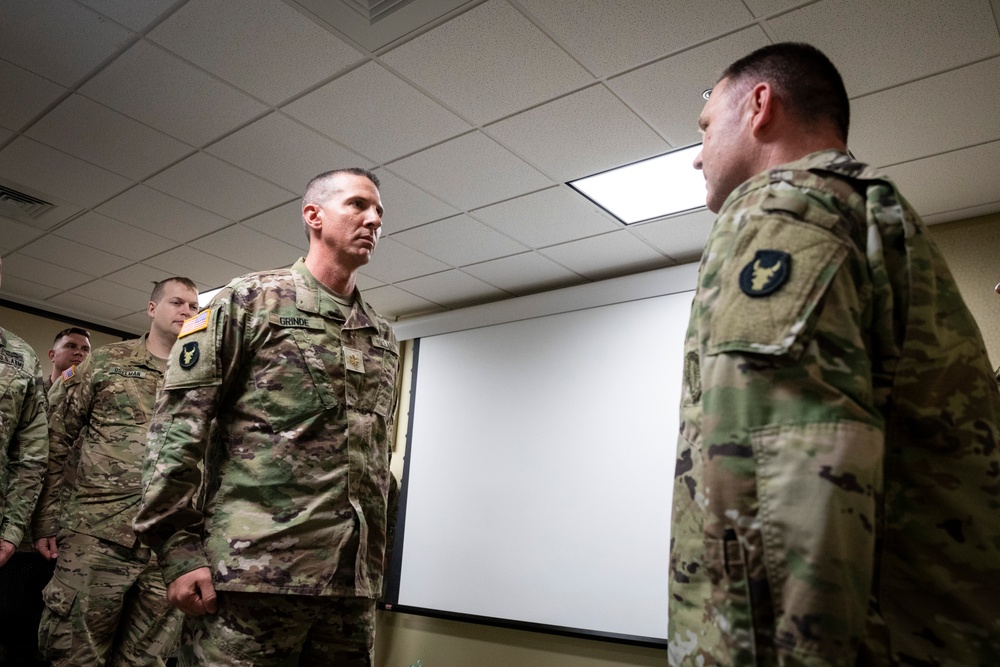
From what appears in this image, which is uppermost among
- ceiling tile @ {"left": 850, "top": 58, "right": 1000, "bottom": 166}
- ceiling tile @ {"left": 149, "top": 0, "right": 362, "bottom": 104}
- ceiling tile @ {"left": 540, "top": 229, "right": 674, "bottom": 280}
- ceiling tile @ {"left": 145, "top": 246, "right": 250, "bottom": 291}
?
ceiling tile @ {"left": 149, "top": 0, "right": 362, "bottom": 104}

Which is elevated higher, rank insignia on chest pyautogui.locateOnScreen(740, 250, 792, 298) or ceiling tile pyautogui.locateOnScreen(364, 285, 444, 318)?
ceiling tile pyautogui.locateOnScreen(364, 285, 444, 318)

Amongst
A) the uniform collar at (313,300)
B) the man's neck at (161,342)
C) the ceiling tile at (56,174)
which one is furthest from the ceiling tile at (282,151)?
the uniform collar at (313,300)

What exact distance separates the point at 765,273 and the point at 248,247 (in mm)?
4229

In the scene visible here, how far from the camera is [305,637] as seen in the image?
148 centimetres

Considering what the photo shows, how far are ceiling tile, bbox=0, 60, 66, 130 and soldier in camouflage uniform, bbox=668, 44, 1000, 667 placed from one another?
10.4ft

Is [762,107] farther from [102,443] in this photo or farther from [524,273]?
[524,273]

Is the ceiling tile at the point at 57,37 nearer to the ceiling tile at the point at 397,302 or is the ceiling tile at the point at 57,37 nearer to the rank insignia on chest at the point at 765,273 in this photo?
the ceiling tile at the point at 397,302

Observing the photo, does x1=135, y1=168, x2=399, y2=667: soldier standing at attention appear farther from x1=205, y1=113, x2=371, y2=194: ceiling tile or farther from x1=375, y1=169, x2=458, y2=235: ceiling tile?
x1=375, y1=169, x2=458, y2=235: ceiling tile

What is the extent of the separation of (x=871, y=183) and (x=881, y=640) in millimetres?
566

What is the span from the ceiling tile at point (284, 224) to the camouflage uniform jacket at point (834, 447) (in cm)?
342

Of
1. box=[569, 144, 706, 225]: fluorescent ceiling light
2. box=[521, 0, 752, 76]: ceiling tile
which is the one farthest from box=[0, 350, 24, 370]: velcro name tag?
box=[569, 144, 706, 225]: fluorescent ceiling light

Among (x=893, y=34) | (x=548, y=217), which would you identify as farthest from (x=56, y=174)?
(x=893, y=34)

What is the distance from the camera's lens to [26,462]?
2770 mm

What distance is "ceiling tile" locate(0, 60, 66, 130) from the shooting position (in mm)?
2928
